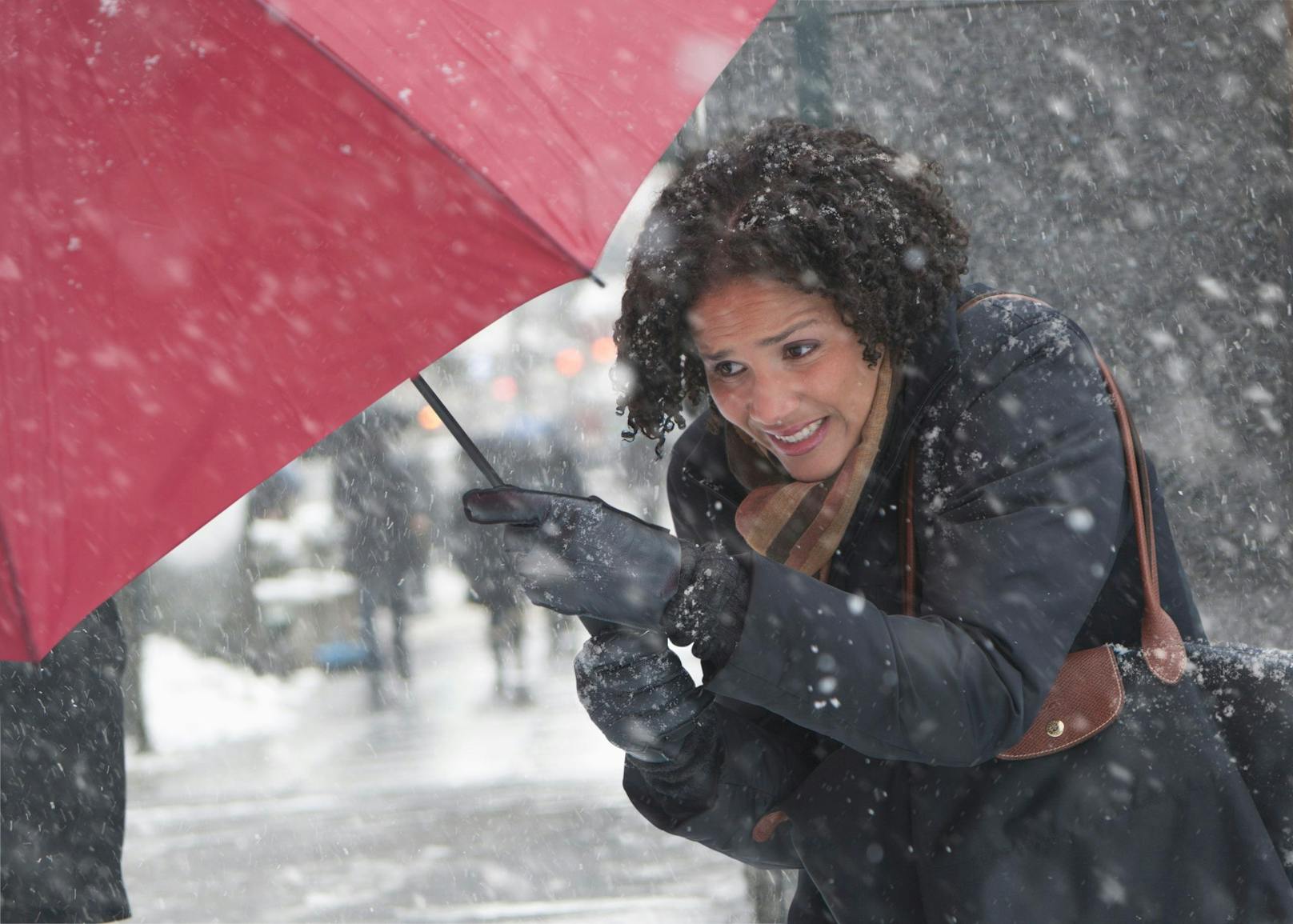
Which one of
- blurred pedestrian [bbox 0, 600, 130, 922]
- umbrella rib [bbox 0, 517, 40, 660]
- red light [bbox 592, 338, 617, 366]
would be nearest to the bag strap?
umbrella rib [bbox 0, 517, 40, 660]

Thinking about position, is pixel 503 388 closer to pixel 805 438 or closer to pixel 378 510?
pixel 378 510

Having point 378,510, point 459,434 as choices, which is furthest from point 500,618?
point 459,434

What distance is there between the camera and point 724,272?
2238mm

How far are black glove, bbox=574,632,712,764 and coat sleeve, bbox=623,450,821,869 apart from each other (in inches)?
7.2

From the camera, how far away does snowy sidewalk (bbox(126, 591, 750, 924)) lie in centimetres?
512

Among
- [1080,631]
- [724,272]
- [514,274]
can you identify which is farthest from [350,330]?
[1080,631]

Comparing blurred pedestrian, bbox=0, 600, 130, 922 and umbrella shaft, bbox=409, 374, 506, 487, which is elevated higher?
umbrella shaft, bbox=409, 374, 506, 487

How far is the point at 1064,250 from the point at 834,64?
72 cm

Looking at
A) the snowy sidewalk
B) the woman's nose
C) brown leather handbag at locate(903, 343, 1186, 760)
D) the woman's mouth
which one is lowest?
the snowy sidewalk

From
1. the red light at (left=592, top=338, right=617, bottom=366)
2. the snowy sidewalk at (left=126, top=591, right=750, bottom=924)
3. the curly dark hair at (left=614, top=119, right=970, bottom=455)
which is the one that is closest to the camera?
the curly dark hair at (left=614, top=119, right=970, bottom=455)

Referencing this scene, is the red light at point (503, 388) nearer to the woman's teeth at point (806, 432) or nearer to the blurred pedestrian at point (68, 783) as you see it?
the blurred pedestrian at point (68, 783)

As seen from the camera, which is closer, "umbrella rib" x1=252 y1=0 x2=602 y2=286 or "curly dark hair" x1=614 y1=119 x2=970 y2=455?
"umbrella rib" x1=252 y1=0 x2=602 y2=286

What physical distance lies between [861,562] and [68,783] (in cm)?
237

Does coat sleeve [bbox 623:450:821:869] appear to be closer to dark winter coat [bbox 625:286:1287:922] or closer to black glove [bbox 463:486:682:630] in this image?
dark winter coat [bbox 625:286:1287:922]
